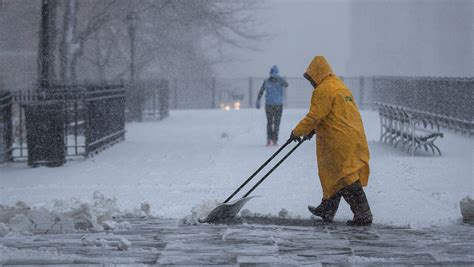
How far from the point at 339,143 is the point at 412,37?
48396 mm

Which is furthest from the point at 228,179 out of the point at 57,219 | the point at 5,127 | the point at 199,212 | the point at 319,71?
the point at 57,219

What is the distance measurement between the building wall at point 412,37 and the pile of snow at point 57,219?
3874cm

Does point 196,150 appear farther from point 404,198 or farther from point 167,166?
point 404,198

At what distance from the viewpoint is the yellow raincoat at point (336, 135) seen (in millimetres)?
7742

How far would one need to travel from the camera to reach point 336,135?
25.6ft

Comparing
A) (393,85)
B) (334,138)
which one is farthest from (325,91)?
(393,85)

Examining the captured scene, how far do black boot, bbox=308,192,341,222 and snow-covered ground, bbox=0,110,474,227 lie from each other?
2.51 ft

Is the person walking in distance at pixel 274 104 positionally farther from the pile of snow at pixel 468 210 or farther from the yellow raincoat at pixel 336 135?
A: the yellow raincoat at pixel 336 135

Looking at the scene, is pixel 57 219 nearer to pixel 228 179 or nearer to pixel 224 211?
pixel 224 211

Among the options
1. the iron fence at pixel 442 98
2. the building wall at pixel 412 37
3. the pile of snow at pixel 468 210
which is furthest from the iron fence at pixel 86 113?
the building wall at pixel 412 37

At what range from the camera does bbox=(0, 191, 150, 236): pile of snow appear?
731cm

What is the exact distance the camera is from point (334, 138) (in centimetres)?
780

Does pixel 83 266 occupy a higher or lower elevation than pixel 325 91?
lower

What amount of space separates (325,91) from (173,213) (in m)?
2.54
